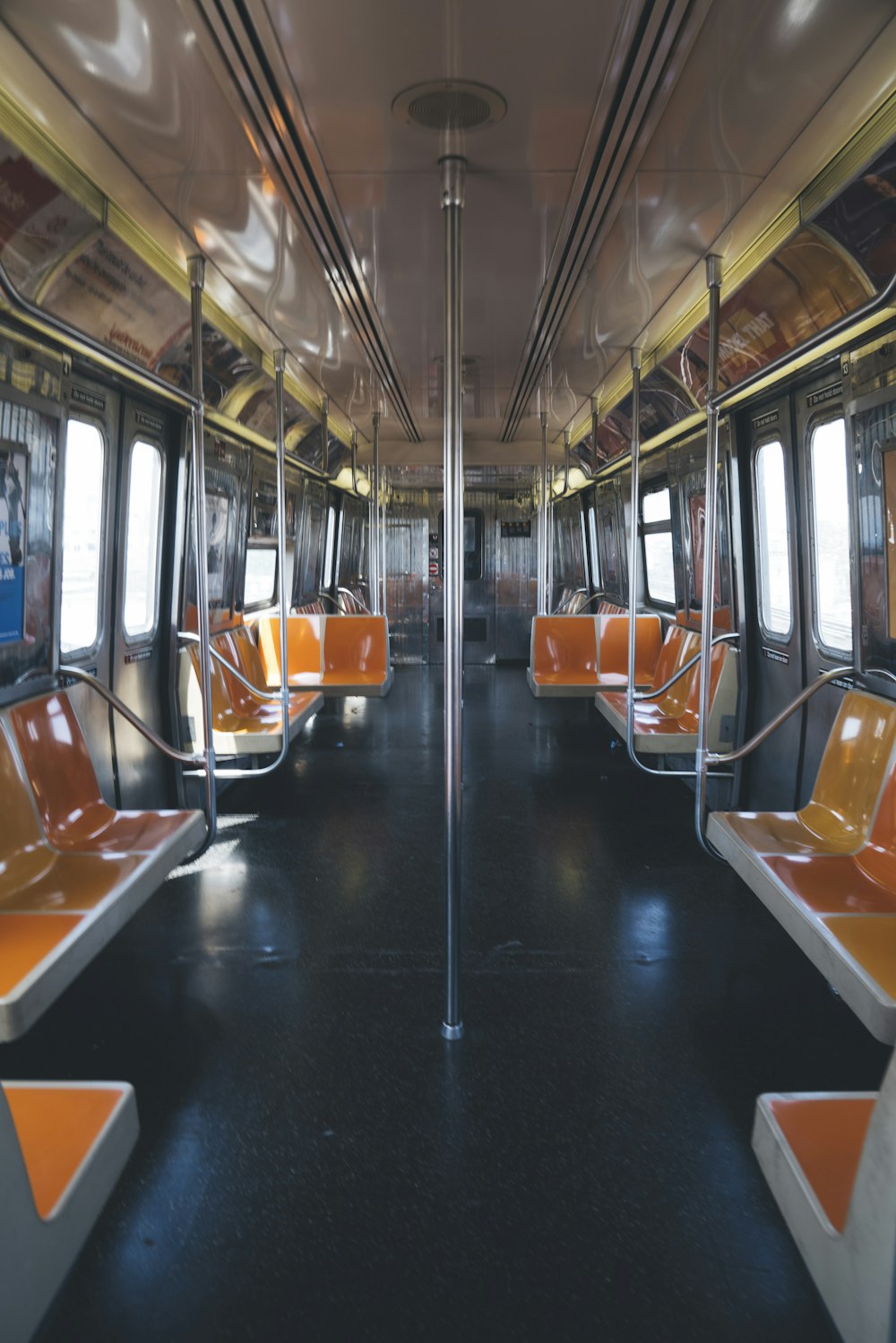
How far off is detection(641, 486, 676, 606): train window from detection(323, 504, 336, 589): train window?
395 cm

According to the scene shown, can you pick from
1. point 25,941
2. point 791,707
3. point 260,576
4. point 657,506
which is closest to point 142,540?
point 260,576

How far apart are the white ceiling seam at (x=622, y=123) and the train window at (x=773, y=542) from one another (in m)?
1.39

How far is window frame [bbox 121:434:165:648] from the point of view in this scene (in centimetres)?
435

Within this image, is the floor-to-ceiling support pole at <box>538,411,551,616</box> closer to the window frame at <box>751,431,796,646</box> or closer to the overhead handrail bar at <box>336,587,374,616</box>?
the window frame at <box>751,431,796,646</box>

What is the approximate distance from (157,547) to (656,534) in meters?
4.32

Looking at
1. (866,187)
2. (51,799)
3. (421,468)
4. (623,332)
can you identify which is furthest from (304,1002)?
(421,468)

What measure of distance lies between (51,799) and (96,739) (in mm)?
763

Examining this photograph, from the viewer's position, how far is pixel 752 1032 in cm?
296

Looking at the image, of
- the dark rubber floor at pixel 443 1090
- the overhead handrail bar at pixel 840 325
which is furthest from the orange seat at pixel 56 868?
the overhead handrail bar at pixel 840 325

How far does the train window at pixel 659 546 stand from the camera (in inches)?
280

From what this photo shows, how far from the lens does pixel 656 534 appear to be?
7.51 meters

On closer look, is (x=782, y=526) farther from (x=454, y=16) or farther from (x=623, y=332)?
(x=454, y=16)

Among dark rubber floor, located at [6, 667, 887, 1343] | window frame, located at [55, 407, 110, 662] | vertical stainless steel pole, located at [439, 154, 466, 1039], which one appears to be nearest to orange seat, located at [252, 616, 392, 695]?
dark rubber floor, located at [6, 667, 887, 1343]

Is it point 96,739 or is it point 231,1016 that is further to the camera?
point 96,739
